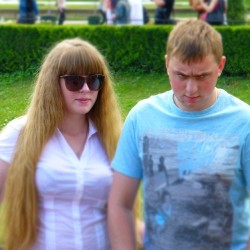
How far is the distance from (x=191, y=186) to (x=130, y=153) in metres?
0.27

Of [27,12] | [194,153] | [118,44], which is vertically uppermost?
[194,153]

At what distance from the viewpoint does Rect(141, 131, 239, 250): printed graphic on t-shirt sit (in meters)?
2.76

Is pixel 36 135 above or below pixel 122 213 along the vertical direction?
above

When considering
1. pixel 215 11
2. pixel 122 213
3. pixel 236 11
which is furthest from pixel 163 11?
pixel 122 213

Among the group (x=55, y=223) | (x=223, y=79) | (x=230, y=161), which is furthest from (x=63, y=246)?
(x=223, y=79)

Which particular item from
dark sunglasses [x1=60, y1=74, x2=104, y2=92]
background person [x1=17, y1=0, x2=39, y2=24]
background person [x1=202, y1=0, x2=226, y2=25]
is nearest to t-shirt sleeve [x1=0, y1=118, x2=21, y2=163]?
dark sunglasses [x1=60, y1=74, x2=104, y2=92]

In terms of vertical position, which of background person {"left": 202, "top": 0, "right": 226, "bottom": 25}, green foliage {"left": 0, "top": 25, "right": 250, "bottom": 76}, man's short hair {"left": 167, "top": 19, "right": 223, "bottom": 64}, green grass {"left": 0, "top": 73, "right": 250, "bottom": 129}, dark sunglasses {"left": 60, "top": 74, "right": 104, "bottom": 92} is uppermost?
man's short hair {"left": 167, "top": 19, "right": 223, "bottom": 64}

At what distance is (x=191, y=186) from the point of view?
9.12 ft

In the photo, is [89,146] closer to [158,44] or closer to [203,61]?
[203,61]

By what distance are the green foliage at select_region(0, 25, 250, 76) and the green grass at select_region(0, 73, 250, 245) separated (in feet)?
0.68

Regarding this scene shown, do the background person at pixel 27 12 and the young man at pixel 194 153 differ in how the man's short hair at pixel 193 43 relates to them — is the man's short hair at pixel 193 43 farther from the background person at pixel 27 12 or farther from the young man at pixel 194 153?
the background person at pixel 27 12

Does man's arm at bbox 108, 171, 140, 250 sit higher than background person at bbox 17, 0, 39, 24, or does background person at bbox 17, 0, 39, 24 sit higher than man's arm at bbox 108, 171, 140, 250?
man's arm at bbox 108, 171, 140, 250

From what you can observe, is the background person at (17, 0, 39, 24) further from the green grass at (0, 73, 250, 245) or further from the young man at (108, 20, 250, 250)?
the young man at (108, 20, 250, 250)

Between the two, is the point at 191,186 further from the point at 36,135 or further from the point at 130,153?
the point at 36,135
